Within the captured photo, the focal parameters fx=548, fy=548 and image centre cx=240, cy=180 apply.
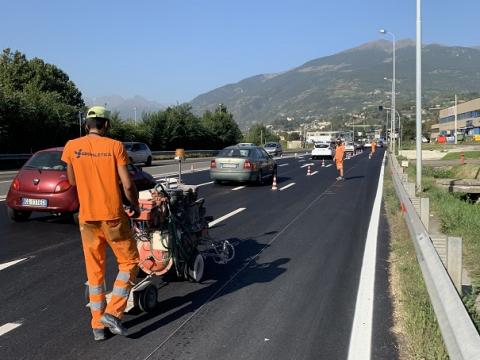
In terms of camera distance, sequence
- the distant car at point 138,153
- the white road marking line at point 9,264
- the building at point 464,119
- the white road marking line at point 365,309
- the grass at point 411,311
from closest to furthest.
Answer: the grass at point 411,311, the white road marking line at point 365,309, the white road marking line at point 9,264, the distant car at point 138,153, the building at point 464,119

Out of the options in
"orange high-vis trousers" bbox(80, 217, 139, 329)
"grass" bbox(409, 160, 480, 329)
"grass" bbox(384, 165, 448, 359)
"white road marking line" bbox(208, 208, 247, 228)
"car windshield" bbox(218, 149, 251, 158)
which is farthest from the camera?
"car windshield" bbox(218, 149, 251, 158)

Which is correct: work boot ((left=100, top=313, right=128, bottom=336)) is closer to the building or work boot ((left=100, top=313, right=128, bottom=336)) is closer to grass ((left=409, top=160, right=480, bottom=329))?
grass ((left=409, top=160, right=480, bottom=329))

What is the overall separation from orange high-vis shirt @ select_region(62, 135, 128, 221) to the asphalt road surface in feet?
3.78

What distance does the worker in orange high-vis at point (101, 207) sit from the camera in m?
4.65

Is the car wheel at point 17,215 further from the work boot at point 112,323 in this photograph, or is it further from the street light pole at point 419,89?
the street light pole at point 419,89

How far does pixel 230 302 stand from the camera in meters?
5.90

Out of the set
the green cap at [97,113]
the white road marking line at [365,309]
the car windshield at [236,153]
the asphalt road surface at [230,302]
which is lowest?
the white road marking line at [365,309]

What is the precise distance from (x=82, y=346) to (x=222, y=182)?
57.3 ft

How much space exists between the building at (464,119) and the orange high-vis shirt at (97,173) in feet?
423

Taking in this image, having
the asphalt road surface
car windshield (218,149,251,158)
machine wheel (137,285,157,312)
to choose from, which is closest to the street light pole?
car windshield (218,149,251,158)

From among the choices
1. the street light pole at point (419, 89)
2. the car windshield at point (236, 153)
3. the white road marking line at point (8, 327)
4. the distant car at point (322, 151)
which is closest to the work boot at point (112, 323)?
the white road marking line at point (8, 327)

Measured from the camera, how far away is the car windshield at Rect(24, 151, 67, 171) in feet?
36.3

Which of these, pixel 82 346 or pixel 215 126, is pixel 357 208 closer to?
pixel 82 346

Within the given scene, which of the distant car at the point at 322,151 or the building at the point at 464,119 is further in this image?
the building at the point at 464,119
